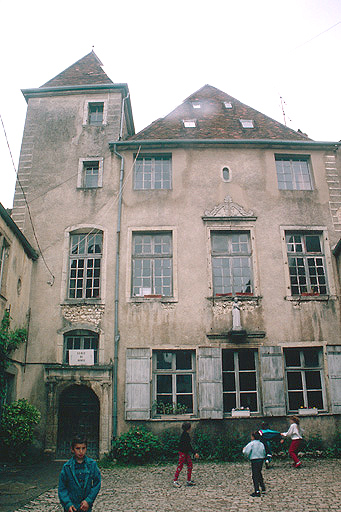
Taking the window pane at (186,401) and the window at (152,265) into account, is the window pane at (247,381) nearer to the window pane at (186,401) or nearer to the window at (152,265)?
the window pane at (186,401)

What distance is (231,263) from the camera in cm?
1266

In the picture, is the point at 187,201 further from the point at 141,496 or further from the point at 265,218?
the point at 141,496

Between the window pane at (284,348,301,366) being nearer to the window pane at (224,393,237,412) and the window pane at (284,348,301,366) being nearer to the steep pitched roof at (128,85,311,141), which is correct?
the window pane at (224,393,237,412)

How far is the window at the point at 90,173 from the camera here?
13.6m

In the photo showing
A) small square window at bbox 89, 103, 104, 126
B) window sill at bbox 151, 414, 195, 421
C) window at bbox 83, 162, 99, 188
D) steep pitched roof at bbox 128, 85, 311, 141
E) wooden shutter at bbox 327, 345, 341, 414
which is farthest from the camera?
small square window at bbox 89, 103, 104, 126

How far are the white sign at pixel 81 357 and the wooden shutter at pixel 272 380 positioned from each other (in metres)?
4.67

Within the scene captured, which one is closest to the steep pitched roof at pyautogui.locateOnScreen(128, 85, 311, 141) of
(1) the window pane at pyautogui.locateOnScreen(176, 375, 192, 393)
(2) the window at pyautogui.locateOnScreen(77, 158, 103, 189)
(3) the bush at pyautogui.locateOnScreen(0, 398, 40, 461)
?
(2) the window at pyautogui.locateOnScreen(77, 158, 103, 189)

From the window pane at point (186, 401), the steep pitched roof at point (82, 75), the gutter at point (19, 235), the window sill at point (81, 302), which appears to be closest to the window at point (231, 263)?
the window pane at point (186, 401)

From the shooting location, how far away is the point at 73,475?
425cm

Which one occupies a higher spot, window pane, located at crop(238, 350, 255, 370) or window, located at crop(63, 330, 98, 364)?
window, located at crop(63, 330, 98, 364)

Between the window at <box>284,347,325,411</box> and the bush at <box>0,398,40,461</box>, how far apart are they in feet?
22.1

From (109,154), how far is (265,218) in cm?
543

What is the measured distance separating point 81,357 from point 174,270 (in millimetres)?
3580

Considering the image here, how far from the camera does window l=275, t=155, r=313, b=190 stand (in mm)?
13586
